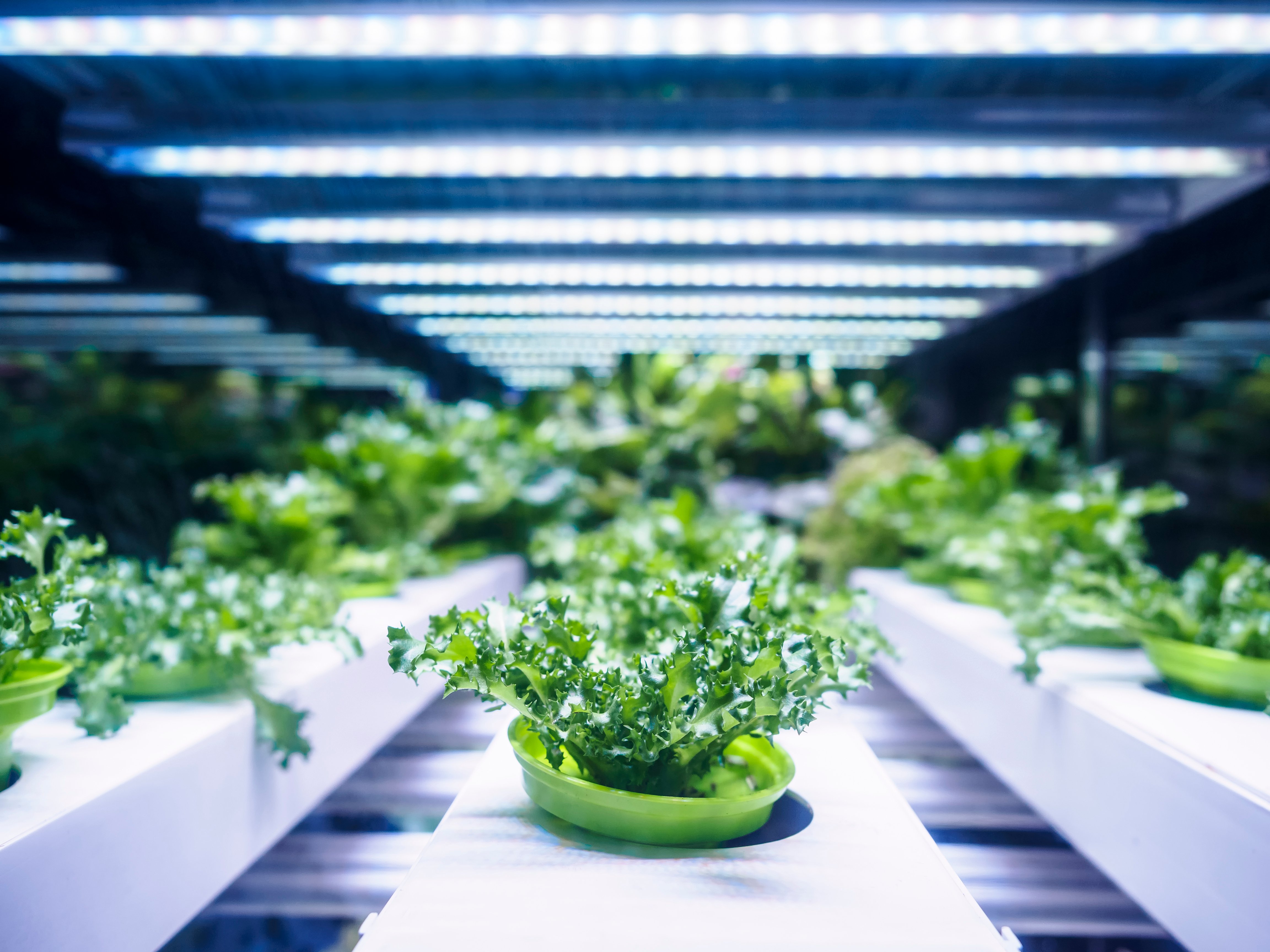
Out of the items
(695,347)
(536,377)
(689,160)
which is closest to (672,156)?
(689,160)

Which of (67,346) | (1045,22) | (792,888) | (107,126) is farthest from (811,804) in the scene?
(107,126)

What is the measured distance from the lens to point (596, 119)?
1454 mm

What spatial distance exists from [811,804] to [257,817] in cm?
76

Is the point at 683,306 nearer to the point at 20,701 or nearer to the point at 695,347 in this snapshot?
the point at 695,347

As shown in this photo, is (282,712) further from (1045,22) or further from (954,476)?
(954,476)

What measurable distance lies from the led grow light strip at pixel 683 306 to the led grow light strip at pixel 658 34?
3.97ft

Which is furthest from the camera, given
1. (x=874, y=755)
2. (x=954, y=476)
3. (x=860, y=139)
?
(x=954, y=476)

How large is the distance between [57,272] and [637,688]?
1.45m

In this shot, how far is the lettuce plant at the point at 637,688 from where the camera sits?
0.74 metres

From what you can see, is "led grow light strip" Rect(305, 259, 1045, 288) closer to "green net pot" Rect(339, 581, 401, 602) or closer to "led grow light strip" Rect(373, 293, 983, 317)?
"led grow light strip" Rect(373, 293, 983, 317)

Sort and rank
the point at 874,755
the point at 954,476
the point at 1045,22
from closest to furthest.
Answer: the point at 874,755
the point at 1045,22
the point at 954,476

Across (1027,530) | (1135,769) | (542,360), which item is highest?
(542,360)

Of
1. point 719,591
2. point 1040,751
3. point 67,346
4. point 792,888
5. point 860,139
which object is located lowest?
point 1040,751

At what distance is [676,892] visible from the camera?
0.66 meters
